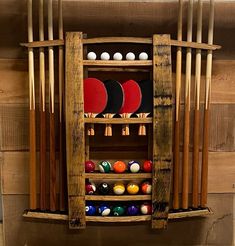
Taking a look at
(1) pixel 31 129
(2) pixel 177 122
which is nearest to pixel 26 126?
(1) pixel 31 129

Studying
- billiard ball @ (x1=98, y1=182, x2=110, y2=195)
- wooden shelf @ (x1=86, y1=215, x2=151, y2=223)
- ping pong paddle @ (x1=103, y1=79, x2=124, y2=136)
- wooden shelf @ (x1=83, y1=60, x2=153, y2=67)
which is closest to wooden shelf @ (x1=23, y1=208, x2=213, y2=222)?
wooden shelf @ (x1=86, y1=215, x2=151, y2=223)

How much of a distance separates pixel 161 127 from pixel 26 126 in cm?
58

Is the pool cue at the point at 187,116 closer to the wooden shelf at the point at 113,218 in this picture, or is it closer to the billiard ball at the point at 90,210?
the wooden shelf at the point at 113,218

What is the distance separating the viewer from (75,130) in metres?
1.30

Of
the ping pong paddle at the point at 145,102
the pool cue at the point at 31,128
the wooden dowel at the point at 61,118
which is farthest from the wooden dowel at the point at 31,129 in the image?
the ping pong paddle at the point at 145,102

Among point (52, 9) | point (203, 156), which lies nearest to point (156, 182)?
point (203, 156)

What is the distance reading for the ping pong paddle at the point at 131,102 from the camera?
131 cm

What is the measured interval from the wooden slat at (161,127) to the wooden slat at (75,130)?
292mm

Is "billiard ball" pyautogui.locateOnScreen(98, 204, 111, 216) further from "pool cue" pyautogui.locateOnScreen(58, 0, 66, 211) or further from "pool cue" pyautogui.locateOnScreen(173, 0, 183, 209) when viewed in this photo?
"pool cue" pyautogui.locateOnScreen(173, 0, 183, 209)

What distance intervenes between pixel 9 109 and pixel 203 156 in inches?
33.7

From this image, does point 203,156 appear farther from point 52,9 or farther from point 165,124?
point 52,9

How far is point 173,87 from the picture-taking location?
139cm

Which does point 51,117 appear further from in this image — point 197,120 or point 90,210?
point 197,120

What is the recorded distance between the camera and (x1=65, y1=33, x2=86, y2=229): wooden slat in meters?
1.28
